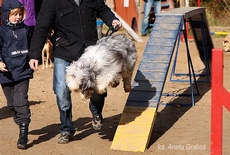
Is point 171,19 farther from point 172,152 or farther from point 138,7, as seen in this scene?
point 138,7

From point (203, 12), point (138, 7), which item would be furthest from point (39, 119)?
point (138, 7)

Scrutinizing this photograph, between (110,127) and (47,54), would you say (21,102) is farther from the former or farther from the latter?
(47,54)

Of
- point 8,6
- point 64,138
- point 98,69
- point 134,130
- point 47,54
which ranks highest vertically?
point 8,6

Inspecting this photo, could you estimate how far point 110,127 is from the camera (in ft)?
23.8

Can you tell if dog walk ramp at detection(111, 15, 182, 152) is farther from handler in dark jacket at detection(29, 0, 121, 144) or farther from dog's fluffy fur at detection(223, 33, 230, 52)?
dog's fluffy fur at detection(223, 33, 230, 52)

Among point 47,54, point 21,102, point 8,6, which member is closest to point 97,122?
point 21,102

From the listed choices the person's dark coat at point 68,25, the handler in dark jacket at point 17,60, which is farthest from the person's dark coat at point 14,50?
the person's dark coat at point 68,25

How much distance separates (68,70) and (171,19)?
2866 millimetres

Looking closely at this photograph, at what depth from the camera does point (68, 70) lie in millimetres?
5535

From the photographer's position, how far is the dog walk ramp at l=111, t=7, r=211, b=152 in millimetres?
6199

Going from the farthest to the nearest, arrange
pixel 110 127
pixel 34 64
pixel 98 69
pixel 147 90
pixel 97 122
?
pixel 110 127 → pixel 147 90 → pixel 97 122 → pixel 34 64 → pixel 98 69

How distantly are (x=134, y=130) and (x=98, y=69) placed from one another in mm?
1066

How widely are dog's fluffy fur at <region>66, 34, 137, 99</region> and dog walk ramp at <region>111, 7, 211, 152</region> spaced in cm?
76

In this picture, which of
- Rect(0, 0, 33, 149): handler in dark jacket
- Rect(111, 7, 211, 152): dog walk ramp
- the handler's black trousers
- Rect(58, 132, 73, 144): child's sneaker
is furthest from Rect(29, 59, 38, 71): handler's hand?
Rect(111, 7, 211, 152): dog walk ramp
